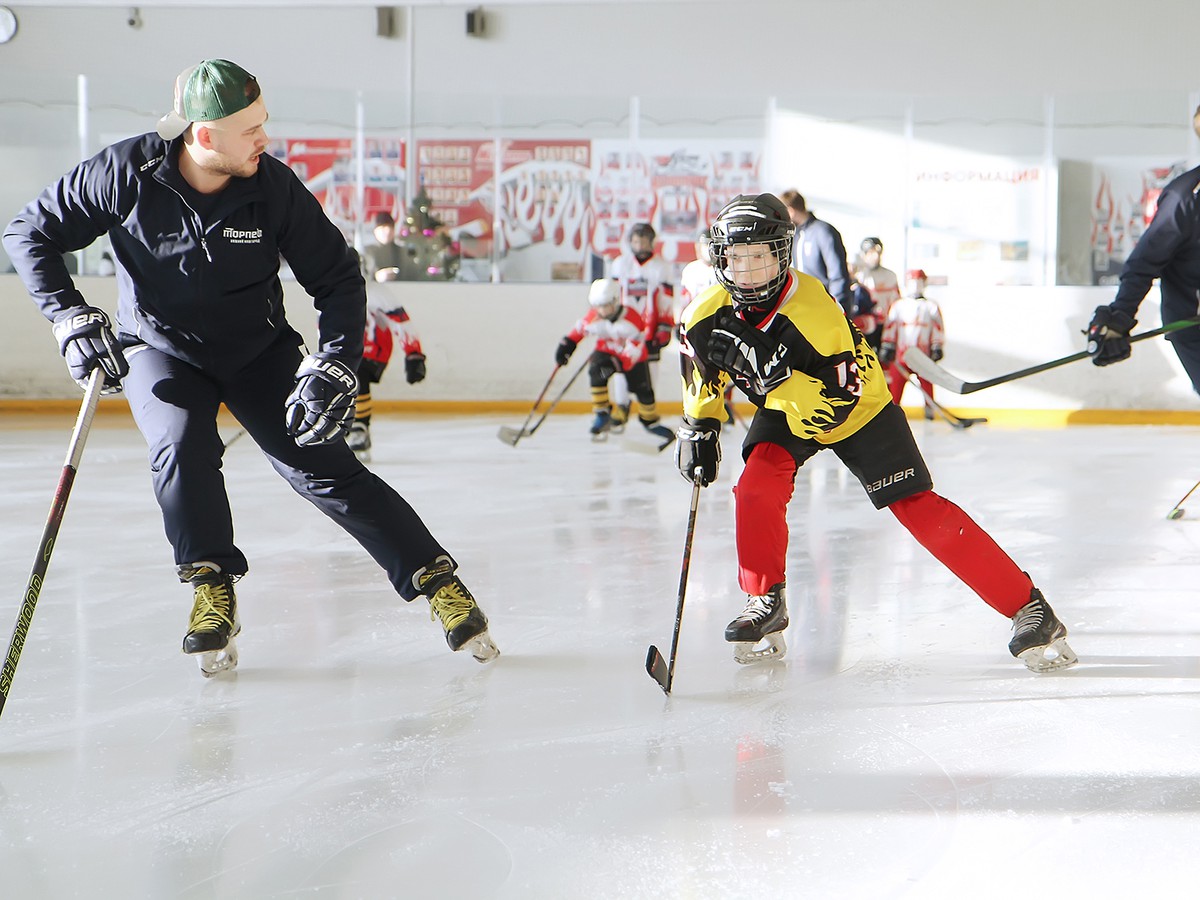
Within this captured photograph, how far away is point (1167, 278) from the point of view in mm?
3223

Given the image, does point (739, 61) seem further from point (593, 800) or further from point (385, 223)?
point (593, 800)

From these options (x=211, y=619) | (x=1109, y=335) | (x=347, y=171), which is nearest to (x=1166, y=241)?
(x=1109, y=335)

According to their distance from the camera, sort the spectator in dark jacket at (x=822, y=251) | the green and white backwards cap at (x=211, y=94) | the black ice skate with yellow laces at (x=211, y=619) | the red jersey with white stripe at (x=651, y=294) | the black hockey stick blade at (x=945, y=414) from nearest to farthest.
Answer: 1. the green and white backwards cap at (x=211, y=94)
2. the black ice skate with yellow laces at (x=211, y=619)
3. the spectator in dark jacket at (x=822, y=251)
4. the red jersey with white stripe at (x=651, y=294)
5. the black hockey stick blade at (x=945, y=414)

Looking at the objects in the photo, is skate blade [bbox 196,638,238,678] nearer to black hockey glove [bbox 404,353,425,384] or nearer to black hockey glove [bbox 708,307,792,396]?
black hockey glove [bbox 708,307,792,396]

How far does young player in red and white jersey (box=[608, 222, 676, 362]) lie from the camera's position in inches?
252

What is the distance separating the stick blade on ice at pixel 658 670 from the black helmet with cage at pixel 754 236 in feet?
2.04

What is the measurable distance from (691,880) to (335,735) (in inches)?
29.0

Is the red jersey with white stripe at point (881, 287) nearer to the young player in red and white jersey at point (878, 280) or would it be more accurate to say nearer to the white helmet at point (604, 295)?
the young player in red and white jersey at point (878, 280)

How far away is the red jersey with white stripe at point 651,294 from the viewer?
6.40 meters

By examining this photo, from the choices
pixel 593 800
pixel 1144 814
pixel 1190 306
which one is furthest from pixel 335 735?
pixel 1190 306

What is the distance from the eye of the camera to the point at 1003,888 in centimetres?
145

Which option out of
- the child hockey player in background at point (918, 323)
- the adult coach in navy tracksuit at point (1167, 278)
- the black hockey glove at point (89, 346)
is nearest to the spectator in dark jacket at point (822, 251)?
the adult coach in navy tracksuit at point (1167, 278)

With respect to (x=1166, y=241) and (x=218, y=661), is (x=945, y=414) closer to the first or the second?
(x=1166, y=241)

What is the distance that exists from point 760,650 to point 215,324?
3.76ft
